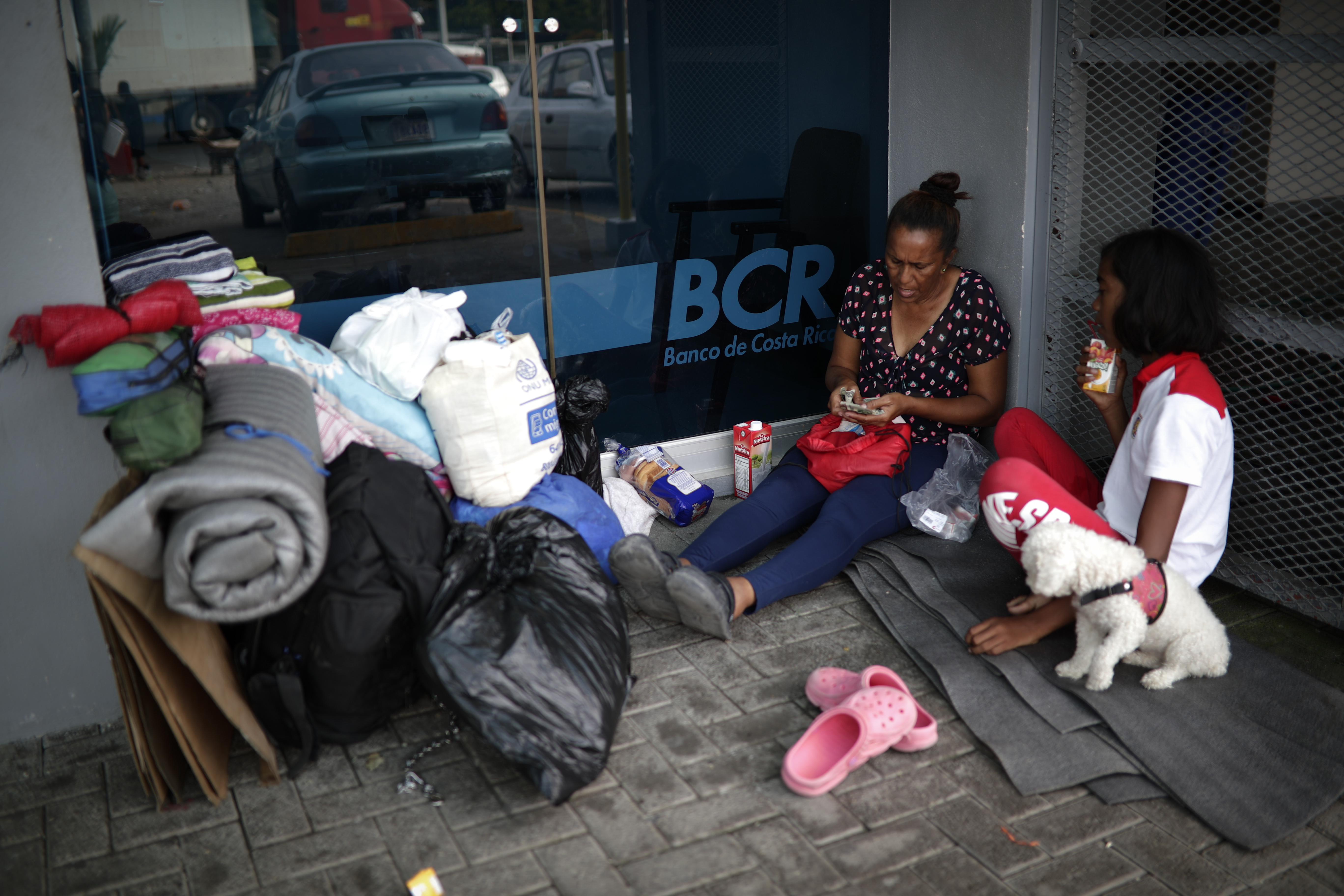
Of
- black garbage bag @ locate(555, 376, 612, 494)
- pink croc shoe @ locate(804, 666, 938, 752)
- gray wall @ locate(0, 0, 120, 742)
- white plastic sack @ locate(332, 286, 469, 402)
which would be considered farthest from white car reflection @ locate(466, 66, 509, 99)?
pink croc shoe @ locate(804, 666, 938, 752)

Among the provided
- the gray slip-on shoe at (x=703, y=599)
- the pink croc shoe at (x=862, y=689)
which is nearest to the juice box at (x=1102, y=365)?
the pink croc shoe at (x=862, y=689)

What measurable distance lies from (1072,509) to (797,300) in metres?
1.95

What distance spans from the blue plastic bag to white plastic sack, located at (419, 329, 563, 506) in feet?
0.10

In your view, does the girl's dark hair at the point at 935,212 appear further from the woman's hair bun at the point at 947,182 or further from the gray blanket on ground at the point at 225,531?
the gray blanket on ground at the point at 225,531

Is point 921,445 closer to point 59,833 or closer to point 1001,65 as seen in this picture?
point 1001,65

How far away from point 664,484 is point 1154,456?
1.98 m

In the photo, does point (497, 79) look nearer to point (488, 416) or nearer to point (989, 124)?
point (488, 416)

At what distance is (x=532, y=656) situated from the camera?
258cm

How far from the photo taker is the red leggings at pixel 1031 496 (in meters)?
2.99

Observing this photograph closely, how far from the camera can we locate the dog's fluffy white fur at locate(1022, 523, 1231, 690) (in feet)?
9.01

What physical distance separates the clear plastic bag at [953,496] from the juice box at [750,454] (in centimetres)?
82

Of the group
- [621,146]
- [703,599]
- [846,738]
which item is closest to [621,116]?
[621,146]

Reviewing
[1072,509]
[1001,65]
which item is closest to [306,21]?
[1001,65]

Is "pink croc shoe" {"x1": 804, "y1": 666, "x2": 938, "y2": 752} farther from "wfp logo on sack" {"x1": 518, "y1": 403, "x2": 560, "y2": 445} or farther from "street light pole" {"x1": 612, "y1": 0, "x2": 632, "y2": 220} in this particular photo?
"street light pole" {"x1": 612, "y1": 0, "x2": 632, "y2": 220}
